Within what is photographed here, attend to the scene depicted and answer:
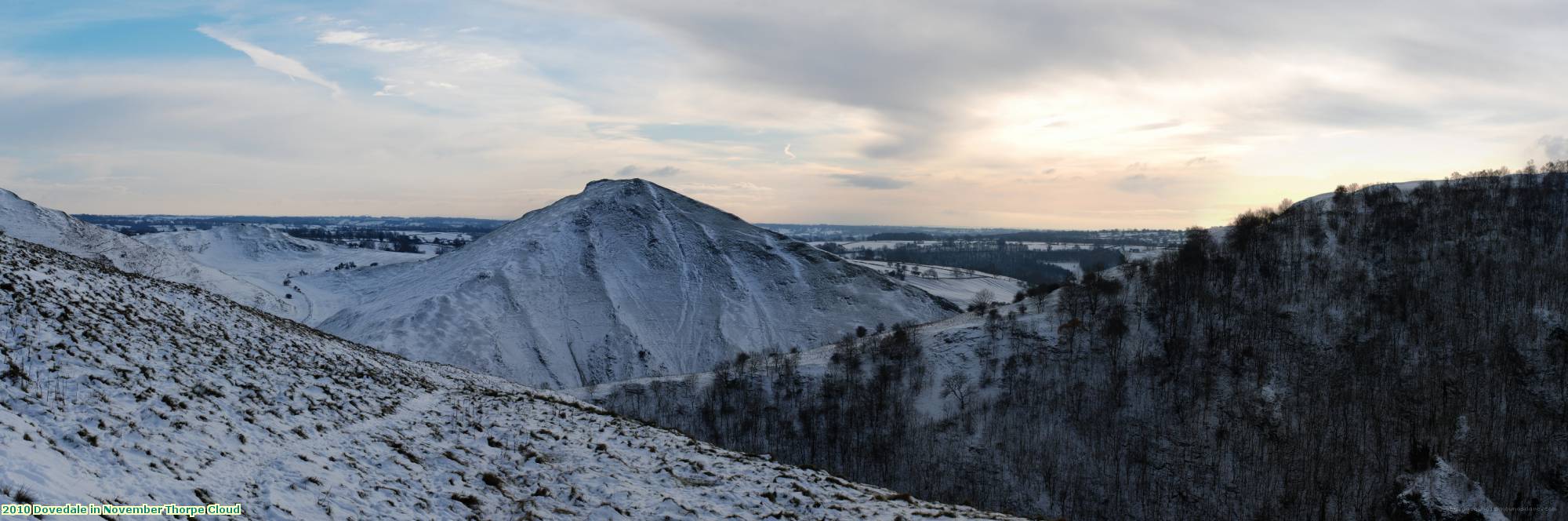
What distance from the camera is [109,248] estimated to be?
10638 cm

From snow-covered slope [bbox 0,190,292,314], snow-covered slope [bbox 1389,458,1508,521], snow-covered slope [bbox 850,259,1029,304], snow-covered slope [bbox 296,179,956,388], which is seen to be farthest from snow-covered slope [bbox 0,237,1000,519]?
snow-covered slope [bbox 850,259,1029,304]

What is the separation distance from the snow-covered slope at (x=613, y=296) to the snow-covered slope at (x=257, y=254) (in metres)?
44.6

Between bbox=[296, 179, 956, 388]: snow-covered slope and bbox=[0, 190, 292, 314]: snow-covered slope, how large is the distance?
11.2 meters

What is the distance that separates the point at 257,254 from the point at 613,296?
460ft

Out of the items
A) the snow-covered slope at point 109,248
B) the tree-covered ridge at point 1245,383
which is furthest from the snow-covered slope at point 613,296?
the tree-covered ridge at point 1245,383

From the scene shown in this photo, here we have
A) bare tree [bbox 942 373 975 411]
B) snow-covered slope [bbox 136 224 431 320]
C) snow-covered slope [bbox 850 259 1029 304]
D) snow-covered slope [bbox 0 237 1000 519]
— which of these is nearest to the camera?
snow-covered slope [bbox 0 237 1000 519]

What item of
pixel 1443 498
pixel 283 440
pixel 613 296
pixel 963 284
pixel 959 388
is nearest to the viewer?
pixel 283 440

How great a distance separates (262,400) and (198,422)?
3.66 meters

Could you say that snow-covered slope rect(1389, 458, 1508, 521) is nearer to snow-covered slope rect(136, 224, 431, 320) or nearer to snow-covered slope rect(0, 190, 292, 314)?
snow-covered slope rect(0, 190, 292, 314)

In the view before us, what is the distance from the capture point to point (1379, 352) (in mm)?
49188

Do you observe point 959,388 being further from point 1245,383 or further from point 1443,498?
point 1443,498

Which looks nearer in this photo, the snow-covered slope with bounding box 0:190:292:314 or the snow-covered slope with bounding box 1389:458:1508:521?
the snow-covered slope with bounding box 1389:458:1508:521

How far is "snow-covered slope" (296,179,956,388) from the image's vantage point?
81.8m

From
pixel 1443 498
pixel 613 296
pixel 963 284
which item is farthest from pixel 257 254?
pixel 1443 498
